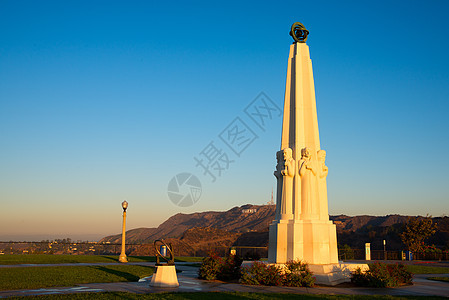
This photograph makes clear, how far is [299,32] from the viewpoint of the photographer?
60.7 feet

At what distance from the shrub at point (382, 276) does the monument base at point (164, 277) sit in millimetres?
7016

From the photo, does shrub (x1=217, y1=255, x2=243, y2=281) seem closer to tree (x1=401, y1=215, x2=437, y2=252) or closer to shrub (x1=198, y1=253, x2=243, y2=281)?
shrub (x1=198, y1=253, x2=243, y2=281)

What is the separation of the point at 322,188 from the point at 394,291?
16.9 feet


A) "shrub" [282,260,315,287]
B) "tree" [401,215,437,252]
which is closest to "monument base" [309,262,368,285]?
"shrub" [282,260,315,287]

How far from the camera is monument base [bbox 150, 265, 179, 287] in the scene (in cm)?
1252

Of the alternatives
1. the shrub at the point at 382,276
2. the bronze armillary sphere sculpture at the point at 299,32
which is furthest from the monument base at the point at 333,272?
the bronze armillary sphere sculpture at the point at 299,32

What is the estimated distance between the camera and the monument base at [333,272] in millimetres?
14141

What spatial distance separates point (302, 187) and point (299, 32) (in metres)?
7.64

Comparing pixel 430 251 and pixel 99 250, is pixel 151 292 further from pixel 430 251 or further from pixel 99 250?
pixel 430 251

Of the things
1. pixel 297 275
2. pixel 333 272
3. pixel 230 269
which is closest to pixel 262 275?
pixel 297 275

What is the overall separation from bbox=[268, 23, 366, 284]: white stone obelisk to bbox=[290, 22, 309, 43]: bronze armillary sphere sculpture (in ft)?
1.15

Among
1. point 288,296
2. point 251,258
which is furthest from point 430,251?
point 288,296

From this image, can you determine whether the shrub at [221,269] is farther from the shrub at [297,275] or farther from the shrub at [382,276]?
the shrub at [382,276]

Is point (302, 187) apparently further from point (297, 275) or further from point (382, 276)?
point (382, 276)
